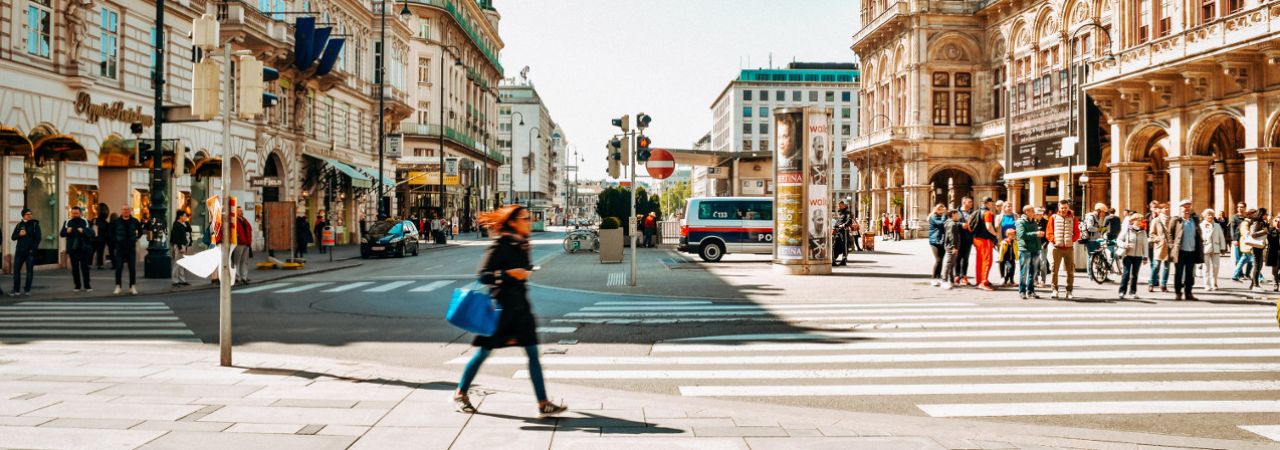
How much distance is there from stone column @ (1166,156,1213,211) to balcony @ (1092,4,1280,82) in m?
3.52

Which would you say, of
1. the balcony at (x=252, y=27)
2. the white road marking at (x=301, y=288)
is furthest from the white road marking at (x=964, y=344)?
the balcony at (x=252, y=27)

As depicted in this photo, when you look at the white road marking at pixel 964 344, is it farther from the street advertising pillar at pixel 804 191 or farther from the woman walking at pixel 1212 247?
the street advertising pillar at pixel 804 191

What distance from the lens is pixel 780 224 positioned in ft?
69.4

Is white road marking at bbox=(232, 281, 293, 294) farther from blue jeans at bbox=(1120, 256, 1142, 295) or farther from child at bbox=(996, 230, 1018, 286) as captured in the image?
blue jeans at bbox=(1120, 256, 1142, 295)

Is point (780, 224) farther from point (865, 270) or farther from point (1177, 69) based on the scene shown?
point (1177, 69)

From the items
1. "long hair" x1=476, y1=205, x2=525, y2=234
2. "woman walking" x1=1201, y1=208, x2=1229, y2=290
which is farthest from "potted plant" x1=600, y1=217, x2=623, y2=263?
"long hair" x1=476, y1=205, x2=525, y2=234

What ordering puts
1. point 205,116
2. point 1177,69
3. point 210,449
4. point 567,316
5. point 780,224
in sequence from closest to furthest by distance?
1. point 210,449
2. point 205,116
3. point 567,316
4. point 780,224
5. point 1177,69

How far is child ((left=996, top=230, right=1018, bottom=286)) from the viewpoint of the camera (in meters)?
17.5

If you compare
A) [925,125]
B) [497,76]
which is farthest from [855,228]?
[497,76]

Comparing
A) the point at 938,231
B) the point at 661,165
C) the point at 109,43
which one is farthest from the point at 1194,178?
the point at 109,43

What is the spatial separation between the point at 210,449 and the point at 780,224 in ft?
55.8

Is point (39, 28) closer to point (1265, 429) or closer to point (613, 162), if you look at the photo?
point (613, 162)

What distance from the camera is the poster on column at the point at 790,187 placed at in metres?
20.8

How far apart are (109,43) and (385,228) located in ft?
36.3
